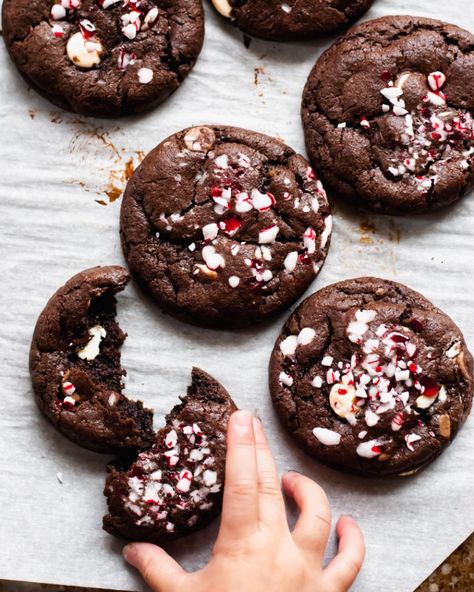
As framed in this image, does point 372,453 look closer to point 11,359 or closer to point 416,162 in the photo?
point 416,162

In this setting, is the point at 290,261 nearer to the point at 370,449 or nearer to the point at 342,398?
the point at 342,398

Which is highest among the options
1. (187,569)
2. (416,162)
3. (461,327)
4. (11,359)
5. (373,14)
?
(373,14)

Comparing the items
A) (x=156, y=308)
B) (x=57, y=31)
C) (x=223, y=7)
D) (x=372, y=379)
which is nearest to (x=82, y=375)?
(x=156, y=308)

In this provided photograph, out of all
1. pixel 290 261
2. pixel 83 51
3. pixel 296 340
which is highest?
pixel 83 51

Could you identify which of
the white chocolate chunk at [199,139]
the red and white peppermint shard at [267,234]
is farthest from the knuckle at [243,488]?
the white chocolate chunk at [199,139]

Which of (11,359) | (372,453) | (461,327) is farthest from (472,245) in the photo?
(11,359)

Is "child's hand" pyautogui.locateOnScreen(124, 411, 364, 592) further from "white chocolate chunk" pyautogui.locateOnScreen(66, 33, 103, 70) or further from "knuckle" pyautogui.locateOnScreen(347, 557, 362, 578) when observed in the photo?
"white chocolate chunk" pyautogui.locateOnScreen(66, 33, 103, 70)
